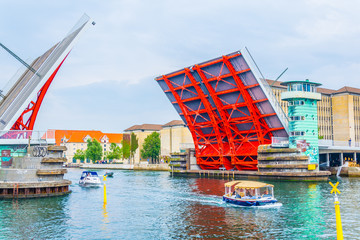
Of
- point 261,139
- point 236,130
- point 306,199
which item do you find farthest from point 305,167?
point 306,199

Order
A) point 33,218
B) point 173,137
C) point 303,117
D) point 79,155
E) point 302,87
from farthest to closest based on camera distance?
point 79,155, point 173,137, point 302,87, point 303,117, point 33,218

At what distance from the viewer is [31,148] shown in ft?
128

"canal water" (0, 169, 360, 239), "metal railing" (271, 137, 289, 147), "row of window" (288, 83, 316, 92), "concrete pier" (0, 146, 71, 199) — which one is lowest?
"canal water" (0, 169, 360, 239)

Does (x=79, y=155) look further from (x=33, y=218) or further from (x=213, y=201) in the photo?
(x=33, y=218)

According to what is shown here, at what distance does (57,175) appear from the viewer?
131 ft

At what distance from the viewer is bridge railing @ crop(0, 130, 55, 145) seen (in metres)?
38.3

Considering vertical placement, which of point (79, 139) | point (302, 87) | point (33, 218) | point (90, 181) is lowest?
point (33, 218)

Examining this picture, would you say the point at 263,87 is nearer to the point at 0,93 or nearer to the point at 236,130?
the point at 236,130

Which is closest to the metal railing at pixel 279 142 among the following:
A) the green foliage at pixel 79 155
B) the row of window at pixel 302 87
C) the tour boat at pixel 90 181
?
the row of window at pixel 302 87

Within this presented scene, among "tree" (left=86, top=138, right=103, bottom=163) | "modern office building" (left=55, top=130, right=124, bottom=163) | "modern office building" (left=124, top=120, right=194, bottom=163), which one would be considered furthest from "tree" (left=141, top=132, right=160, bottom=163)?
"modern office building" (left=55, top=130, right=124, bottom=163)

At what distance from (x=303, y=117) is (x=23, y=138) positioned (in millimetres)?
38999

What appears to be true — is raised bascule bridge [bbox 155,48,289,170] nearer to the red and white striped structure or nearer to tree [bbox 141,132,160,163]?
the red and white striped structure

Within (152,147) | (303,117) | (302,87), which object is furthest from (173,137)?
(303,117)

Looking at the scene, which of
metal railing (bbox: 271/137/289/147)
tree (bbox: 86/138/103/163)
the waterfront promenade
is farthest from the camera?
tree (bbox: 86/138/103/163)
